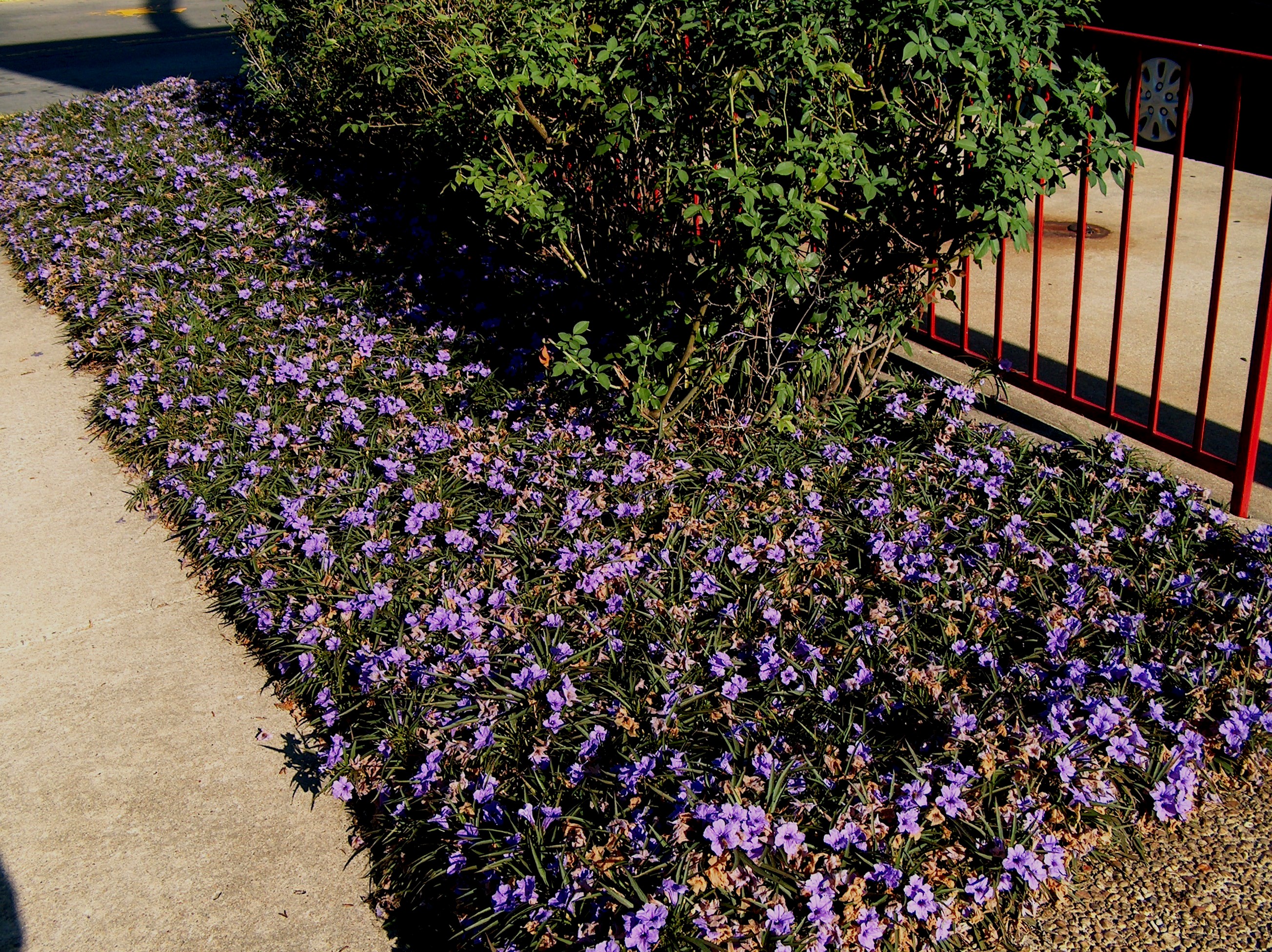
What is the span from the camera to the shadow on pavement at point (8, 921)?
2684 mm

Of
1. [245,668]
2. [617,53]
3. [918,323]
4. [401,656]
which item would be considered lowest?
[245,668]

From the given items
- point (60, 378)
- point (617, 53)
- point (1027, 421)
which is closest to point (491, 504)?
point (617, 53)

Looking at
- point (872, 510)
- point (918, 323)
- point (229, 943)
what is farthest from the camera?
point (918, 323)

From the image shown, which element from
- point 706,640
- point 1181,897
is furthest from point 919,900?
point 706,640

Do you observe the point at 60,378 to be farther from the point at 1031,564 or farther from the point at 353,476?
the point at 1031,564

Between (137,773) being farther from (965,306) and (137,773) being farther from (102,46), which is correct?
(102,46)

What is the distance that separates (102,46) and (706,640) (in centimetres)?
1940

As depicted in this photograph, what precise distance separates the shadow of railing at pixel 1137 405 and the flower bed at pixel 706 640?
1.56ft

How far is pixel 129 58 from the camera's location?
1667cm

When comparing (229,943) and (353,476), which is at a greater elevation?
(353,476)

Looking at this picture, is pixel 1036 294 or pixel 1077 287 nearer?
pixel 1077 287

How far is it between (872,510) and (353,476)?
1.94 m

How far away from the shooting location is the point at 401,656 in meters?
3.17

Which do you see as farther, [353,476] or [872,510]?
[353,476]
